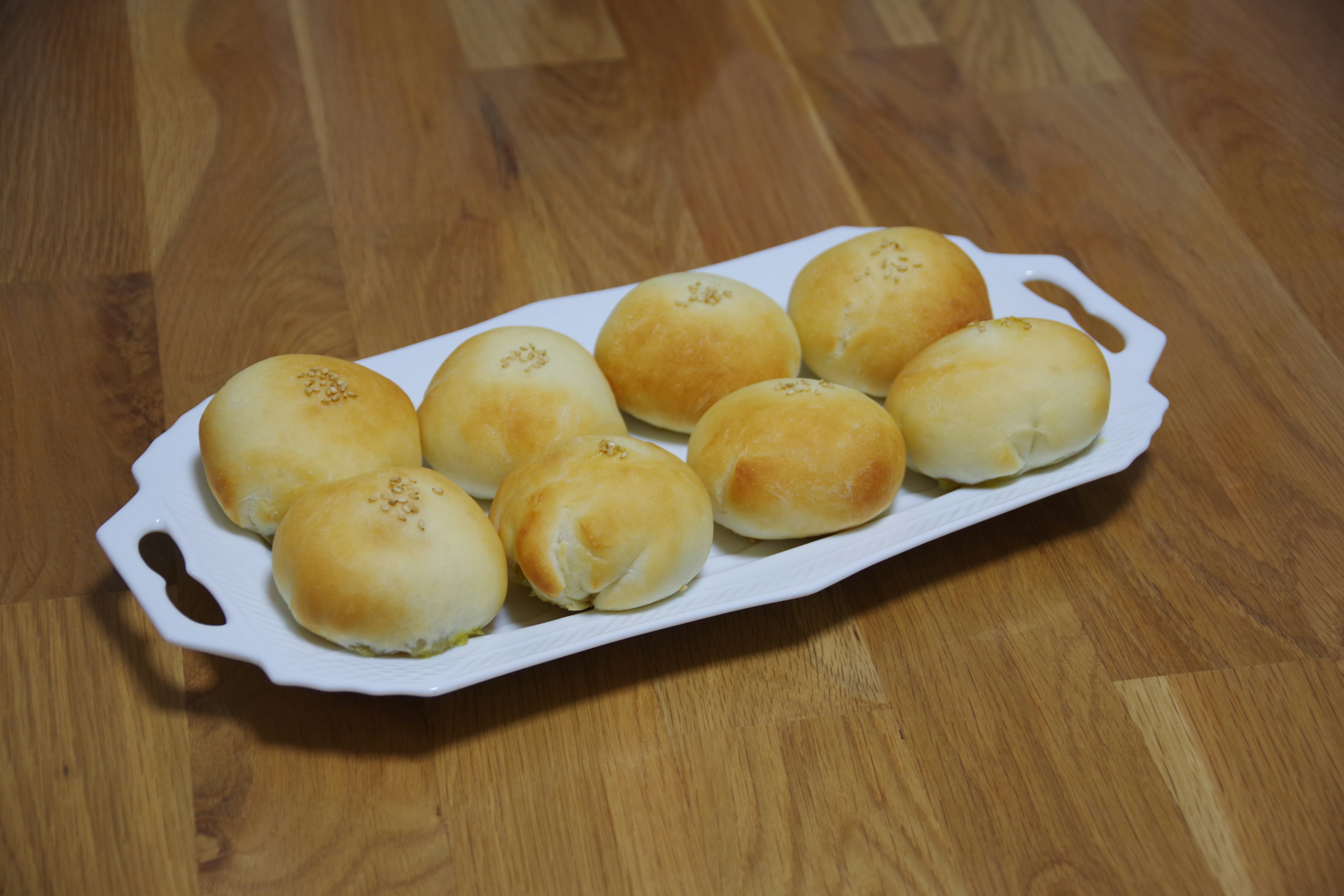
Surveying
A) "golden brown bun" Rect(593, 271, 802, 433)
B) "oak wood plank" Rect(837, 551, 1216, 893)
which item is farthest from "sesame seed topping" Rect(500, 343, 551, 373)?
"oak wood plank" Rect(837, 551, 1216, 893)

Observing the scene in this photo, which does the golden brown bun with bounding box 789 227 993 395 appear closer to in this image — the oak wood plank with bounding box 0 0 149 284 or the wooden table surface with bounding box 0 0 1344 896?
the wooden table surface with bounding box 0 0 1344 896

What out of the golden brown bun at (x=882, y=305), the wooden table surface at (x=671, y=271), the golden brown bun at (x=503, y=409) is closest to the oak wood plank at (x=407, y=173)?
the wooden table surface at (x=671, y=271)

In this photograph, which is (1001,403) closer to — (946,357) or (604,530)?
(946,357)

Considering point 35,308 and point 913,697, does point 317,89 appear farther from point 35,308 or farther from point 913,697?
point 913,697

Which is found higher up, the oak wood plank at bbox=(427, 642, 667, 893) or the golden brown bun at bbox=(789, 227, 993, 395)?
the golden brown bun at bbox=(789, 227, 993, 395)

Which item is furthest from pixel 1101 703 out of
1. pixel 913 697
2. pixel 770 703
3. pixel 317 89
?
pixel 317 89

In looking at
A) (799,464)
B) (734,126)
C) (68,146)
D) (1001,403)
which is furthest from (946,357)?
(68,146)

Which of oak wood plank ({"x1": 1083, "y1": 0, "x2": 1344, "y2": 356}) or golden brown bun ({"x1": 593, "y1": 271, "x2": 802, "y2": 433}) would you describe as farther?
oak wood plank ({"x1": 1083, "y1": 0, "x2": 1344, "y2": 356})
